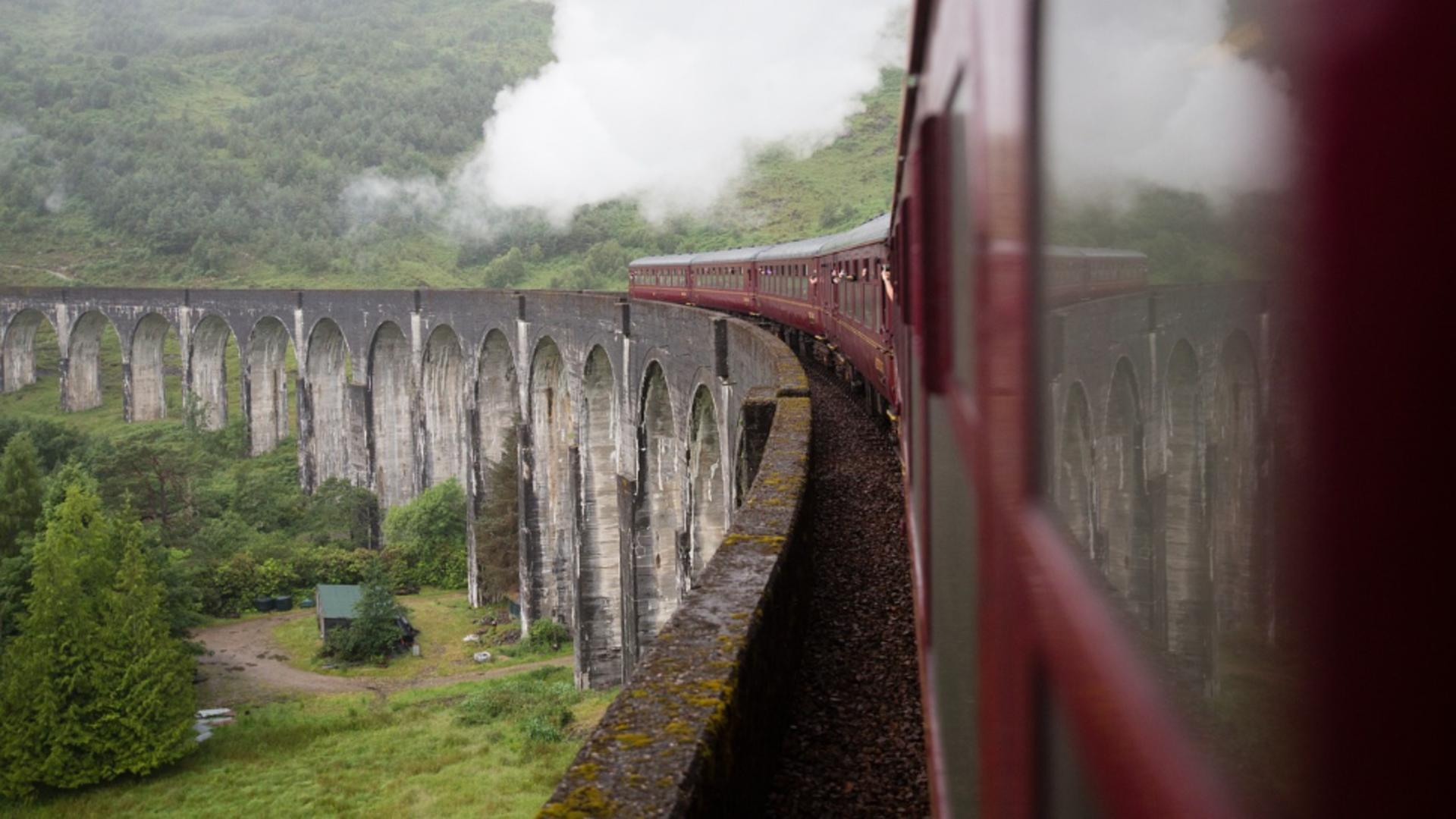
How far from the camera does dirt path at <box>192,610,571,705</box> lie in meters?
24.4

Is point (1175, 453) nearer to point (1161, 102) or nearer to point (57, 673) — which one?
point (1161, 102)

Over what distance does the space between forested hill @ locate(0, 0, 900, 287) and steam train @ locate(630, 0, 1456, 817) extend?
6025 cm

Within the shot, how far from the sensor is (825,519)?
648cm

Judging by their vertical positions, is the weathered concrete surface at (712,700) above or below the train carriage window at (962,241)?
below

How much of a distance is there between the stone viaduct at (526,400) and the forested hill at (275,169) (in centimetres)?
1896

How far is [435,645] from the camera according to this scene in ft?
90.9

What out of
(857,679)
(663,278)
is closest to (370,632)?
(663,278)

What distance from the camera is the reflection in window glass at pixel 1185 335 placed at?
19.9 inches

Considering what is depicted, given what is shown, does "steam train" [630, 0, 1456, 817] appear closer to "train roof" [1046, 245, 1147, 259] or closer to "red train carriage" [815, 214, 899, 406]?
"train roof" [1046, 245, 1147, 259]

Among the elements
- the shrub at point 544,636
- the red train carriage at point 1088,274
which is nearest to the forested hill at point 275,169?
the shrub at point 544,636

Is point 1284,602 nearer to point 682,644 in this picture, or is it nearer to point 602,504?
point 682,644

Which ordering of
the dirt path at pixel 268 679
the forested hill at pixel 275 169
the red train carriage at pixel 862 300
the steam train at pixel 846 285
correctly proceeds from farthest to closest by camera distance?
the forested hill at pixel 275 169 → the dirt path at pixel 268 679 → the red train carriage at pixel 862 300 → the steam train at pixel 846 285


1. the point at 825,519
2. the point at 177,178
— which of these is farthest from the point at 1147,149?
the point at 177,178

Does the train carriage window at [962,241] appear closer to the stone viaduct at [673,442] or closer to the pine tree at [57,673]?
the stone viaduct at [673,442]
